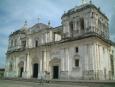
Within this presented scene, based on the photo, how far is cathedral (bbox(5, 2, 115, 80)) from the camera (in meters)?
23.8

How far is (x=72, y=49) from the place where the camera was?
25.8 meters

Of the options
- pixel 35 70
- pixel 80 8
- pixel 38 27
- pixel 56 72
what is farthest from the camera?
pixel 38 27

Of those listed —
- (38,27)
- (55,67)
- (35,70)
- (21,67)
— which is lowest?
(35,70)

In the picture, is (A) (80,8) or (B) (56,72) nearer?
(A) (80,8)

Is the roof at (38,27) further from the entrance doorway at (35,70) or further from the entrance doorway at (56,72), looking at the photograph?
the entrance doorway at (56,72)

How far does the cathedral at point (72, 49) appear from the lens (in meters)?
23.8

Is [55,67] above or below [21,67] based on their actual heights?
above

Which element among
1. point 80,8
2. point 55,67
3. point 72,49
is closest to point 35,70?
point 55,67

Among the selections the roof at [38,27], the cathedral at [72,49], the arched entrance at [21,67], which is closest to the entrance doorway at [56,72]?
the cathedral at [72,49]

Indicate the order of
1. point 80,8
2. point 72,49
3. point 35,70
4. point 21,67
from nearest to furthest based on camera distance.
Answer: point 72,49, point 80,8, point 35,70, point 21,67

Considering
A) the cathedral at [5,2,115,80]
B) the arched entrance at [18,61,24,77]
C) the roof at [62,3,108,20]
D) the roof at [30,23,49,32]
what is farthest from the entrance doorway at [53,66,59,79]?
the roof at [62,3,108,20]

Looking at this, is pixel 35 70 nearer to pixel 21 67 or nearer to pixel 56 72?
pixel 21 67

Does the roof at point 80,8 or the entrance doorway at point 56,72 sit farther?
the entrance doorway at point 56,72

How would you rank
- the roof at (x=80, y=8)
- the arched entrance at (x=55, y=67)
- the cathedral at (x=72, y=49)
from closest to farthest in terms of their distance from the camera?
the cathedral at (x=72, y=49)
the roof at (x=80, y=8)
the arched entrance at (x=55, y=67)
